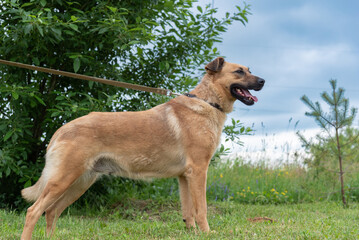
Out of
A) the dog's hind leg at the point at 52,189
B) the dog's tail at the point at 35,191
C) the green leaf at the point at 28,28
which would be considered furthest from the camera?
the green leaf at the point at 28,28

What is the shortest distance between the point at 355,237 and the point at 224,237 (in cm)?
142

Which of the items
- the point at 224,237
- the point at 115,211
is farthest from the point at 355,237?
the point at 115,211

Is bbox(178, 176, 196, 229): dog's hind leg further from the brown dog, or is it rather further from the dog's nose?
the dog's nose

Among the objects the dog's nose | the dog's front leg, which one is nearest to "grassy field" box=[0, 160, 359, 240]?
the dog's front leg

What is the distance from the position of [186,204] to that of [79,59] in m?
2.90

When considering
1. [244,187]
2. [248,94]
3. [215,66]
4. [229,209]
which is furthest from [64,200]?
[244,187]

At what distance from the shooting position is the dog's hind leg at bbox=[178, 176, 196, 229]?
488cm

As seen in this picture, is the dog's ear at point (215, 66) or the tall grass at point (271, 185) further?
the tall grass at point (271, 185)

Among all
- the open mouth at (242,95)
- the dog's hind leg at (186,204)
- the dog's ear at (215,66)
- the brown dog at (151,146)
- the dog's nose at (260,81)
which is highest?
the dog's ear at (215,66)

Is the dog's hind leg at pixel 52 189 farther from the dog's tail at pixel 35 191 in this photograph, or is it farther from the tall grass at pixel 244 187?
the tall grass at pixel 244 187

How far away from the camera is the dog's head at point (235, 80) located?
16.0 ft

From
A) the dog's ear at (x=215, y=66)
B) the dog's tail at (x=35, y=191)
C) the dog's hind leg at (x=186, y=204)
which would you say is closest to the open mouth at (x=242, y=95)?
the dog's ear at (x=215, y=66)

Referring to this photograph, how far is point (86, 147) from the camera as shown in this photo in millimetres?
4172

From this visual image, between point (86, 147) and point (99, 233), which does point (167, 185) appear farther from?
point (86, 147)
